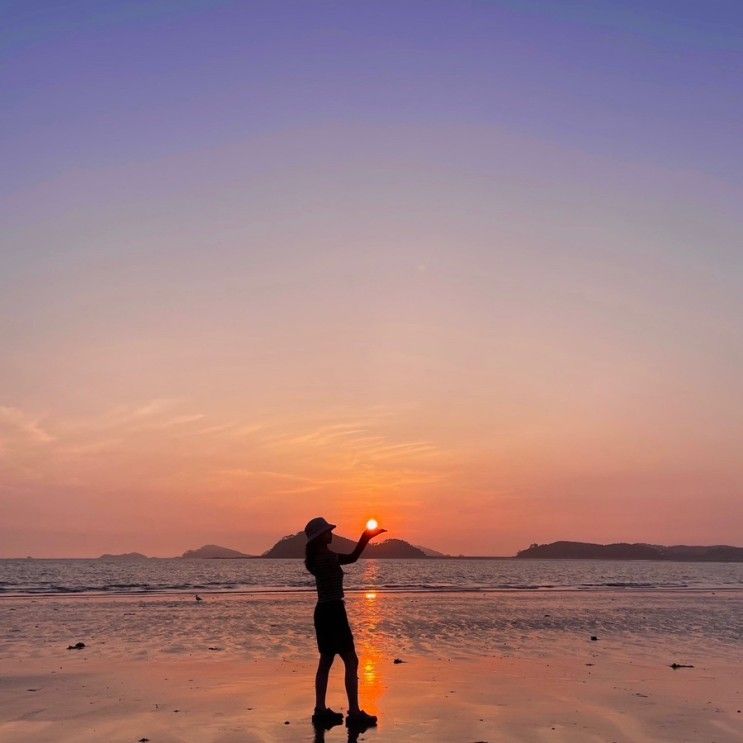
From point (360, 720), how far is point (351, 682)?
0.48 meters

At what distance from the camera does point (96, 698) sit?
492 inches

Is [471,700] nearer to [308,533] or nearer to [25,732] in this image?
[308,533]

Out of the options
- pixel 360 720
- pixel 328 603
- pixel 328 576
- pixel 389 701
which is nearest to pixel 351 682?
pixel 360 720

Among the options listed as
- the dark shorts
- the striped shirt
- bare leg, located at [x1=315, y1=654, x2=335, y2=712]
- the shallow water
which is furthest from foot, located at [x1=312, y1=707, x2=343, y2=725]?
the shallow water

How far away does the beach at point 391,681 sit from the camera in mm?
10141

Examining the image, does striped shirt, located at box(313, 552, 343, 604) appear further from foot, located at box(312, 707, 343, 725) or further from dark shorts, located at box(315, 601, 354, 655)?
foot, located at box(312, 707, 343, 725)

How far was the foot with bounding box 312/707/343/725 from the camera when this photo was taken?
10.4m

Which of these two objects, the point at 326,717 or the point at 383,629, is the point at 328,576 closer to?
the point at 326,717

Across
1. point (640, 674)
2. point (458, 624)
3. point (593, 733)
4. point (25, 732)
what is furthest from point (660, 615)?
point (25, 732)

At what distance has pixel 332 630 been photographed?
1098cm

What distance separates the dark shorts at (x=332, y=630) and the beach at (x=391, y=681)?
968mm

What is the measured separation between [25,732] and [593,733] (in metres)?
6.65

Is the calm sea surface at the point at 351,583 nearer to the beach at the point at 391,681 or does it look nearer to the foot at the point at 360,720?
the beach at the point at 391,681

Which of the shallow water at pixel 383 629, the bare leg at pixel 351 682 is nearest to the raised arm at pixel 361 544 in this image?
the bare leg at pixel 351 682
